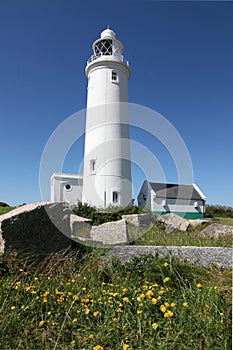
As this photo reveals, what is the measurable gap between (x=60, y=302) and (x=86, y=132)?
1548cm

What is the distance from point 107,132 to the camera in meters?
16.4

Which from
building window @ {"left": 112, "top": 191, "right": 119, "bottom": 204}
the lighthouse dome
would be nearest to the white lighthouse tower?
building window @ {"left": 112, "top": 191, "right": 119, "bottom": 204}

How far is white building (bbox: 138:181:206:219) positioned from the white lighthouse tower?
8.73 meters

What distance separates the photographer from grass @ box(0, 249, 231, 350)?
189 cm

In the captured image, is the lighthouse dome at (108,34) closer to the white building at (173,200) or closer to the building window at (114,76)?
the building window at (114,76)

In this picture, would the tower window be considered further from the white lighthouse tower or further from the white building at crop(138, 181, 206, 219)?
the white building at crop(138, 181, 206, 219)

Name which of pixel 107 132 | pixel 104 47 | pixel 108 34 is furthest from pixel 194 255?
pixel 108 34

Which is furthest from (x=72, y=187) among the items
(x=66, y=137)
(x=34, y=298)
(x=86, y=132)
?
(x=34, y=298)

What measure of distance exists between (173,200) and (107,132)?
11983mm

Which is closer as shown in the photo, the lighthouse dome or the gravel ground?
the gravel ground

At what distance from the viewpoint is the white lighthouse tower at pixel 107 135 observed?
15891mm

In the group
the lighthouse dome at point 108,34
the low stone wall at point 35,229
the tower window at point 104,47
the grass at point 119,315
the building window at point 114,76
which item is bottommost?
the grass at point 119,315

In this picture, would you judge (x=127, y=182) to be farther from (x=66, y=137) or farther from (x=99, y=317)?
(x=99, y=317)

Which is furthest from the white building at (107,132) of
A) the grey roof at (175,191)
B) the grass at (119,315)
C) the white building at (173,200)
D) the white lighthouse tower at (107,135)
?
the grass at (119,315)
